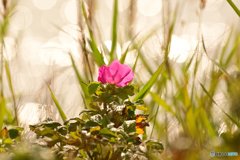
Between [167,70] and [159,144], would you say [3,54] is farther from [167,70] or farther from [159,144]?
→ [159,144]

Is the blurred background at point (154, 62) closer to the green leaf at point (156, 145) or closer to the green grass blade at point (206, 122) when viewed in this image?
the green grass blade at point (206, 122)

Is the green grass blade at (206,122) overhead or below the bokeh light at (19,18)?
below

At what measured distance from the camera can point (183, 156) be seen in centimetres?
48

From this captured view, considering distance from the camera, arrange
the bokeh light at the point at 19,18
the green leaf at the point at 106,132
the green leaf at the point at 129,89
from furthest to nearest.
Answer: the bokeh light at the point at 19,18
the green leaf at the point at 129,89
the green leaf at the point at 106,132

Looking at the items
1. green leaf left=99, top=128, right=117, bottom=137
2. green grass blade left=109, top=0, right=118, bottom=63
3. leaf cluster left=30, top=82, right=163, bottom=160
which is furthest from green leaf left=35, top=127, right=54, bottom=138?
green grass blade left=109, top=0, right=118, bottom=63

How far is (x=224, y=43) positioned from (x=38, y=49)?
2.07 feet

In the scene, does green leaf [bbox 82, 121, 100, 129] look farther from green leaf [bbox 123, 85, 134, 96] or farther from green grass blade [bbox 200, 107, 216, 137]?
green grass blade [bbox 200, 107, 216, 137]

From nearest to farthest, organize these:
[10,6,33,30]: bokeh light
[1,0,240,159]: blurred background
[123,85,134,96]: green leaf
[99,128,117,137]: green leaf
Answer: [99,128,117,137]: green leaf < [123,85,134,96]: green leaf < [1,0,240,159]: blurred background < [10,6,33,30]: bokeh light

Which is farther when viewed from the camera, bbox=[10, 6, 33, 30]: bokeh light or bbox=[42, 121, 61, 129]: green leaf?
bbox=[10, 6, 33, 30]: bokeh light

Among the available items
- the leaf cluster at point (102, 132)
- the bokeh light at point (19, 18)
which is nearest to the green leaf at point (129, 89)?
the leaf cluster at point (102, 132)

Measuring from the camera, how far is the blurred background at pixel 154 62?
91cm

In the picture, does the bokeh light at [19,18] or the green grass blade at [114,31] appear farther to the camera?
the bokeh light at [19,18]

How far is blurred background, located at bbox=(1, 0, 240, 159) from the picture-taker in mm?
915

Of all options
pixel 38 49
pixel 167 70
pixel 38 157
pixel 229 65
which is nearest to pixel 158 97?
pixel 167 70
